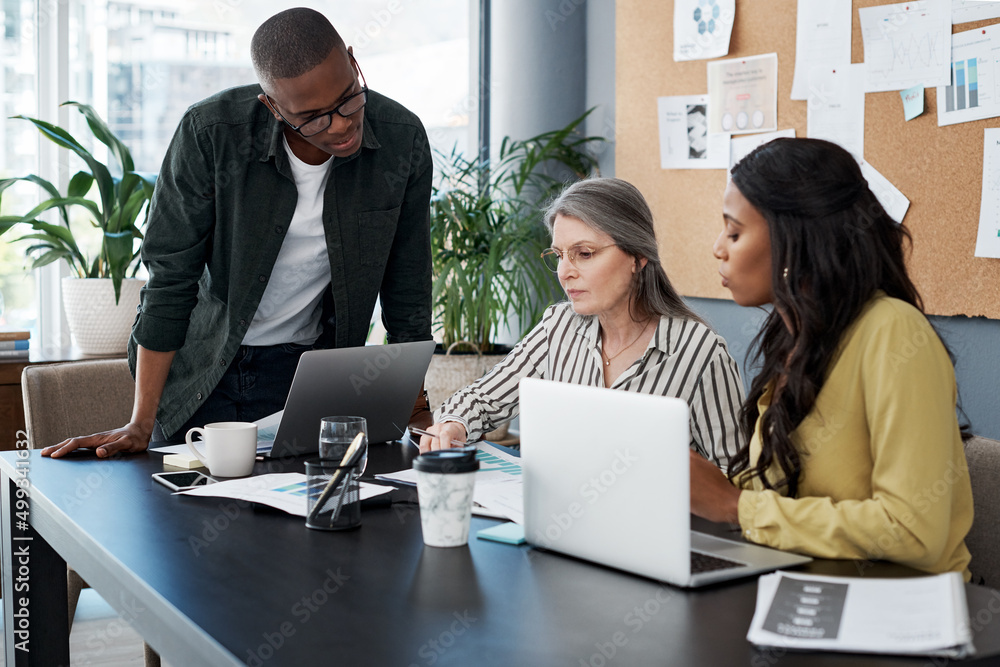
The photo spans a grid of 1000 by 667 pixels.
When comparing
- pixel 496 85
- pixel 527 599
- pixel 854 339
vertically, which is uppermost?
pixel 496 85

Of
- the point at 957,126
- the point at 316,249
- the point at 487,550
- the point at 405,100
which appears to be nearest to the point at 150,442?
the point at 316,249

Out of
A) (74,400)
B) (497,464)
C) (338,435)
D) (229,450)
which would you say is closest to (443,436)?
(497,464)

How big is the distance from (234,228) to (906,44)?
5.51 ft

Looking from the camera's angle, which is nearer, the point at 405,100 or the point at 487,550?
the point at 487,550

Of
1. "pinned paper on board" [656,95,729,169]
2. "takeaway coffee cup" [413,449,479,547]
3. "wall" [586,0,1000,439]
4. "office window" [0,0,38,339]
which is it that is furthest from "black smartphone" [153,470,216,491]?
→ "office window" [0,0,38,339]

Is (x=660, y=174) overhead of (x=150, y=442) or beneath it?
overhead

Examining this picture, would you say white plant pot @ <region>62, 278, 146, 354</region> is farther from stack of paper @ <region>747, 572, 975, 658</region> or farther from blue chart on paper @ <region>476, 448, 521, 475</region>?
stack of paper @ <region>747, 572, 975, 658</region>

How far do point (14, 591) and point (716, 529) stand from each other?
121 cm

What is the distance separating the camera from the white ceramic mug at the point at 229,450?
151 centimetres

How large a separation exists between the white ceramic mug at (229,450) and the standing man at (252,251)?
1.01 ft

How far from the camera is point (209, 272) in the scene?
1977 millimetres

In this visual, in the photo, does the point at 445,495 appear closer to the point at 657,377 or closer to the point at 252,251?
the point at 657,377

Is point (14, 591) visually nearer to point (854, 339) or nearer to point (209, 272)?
point (209, 272)

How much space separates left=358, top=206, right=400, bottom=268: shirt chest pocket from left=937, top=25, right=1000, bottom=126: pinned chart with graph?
52.6 inches
